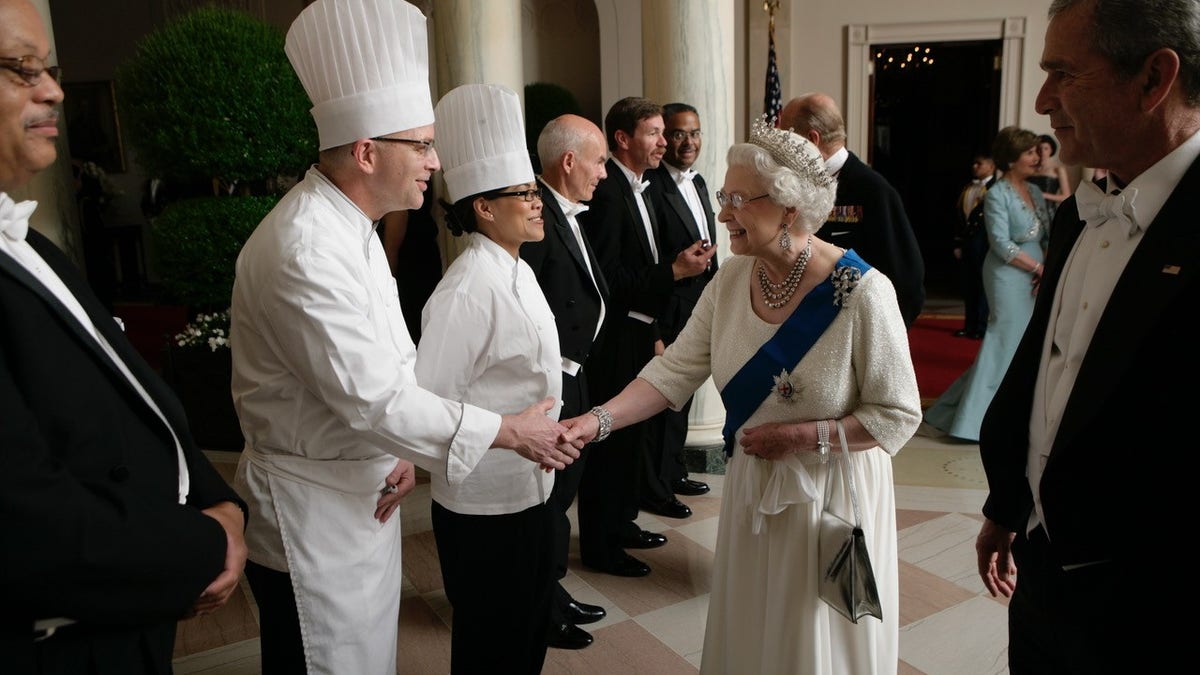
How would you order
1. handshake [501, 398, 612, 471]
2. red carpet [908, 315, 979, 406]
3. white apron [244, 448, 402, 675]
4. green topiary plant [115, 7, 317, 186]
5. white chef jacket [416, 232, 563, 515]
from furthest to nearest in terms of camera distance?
red carpet [908, 315, 979, 406] → green topiary plant [115, 7, 317, 186] → white chef jacket [416, 232, 563, 515] → handshake [501, 398, 612, 471] → white apron [244, 448, 402, 675]

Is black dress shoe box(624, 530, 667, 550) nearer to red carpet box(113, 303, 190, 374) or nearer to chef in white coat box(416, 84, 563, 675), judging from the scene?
chef in white coat box(416, 84, 563, 675)

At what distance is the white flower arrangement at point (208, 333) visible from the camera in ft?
15.9

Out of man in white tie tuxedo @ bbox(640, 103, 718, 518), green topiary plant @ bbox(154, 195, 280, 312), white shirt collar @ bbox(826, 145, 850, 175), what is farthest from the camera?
green topiary plant @ bbox(154, 195, 280, 312)

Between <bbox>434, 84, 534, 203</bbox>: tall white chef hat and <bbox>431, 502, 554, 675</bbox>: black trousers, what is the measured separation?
91cm

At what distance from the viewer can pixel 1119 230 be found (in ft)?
4.51

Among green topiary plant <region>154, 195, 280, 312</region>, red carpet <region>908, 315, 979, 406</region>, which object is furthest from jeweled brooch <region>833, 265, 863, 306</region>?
red carpet <region>908, 315, 979, 406</region>

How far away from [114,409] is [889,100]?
11354 millimetres

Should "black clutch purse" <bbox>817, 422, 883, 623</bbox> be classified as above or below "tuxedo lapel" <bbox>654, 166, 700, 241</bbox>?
below

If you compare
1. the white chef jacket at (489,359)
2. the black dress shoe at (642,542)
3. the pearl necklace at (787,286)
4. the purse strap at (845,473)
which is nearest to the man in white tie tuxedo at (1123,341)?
the purse strap at (845,473)

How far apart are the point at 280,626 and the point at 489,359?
2.60 ft

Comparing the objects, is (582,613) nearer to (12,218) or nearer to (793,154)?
(793,154)

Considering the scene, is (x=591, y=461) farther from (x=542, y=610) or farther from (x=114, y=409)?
(x=114, y=409)

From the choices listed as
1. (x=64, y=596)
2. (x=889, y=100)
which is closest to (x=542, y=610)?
(x=64, y=596)

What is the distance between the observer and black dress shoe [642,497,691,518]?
405 cm
